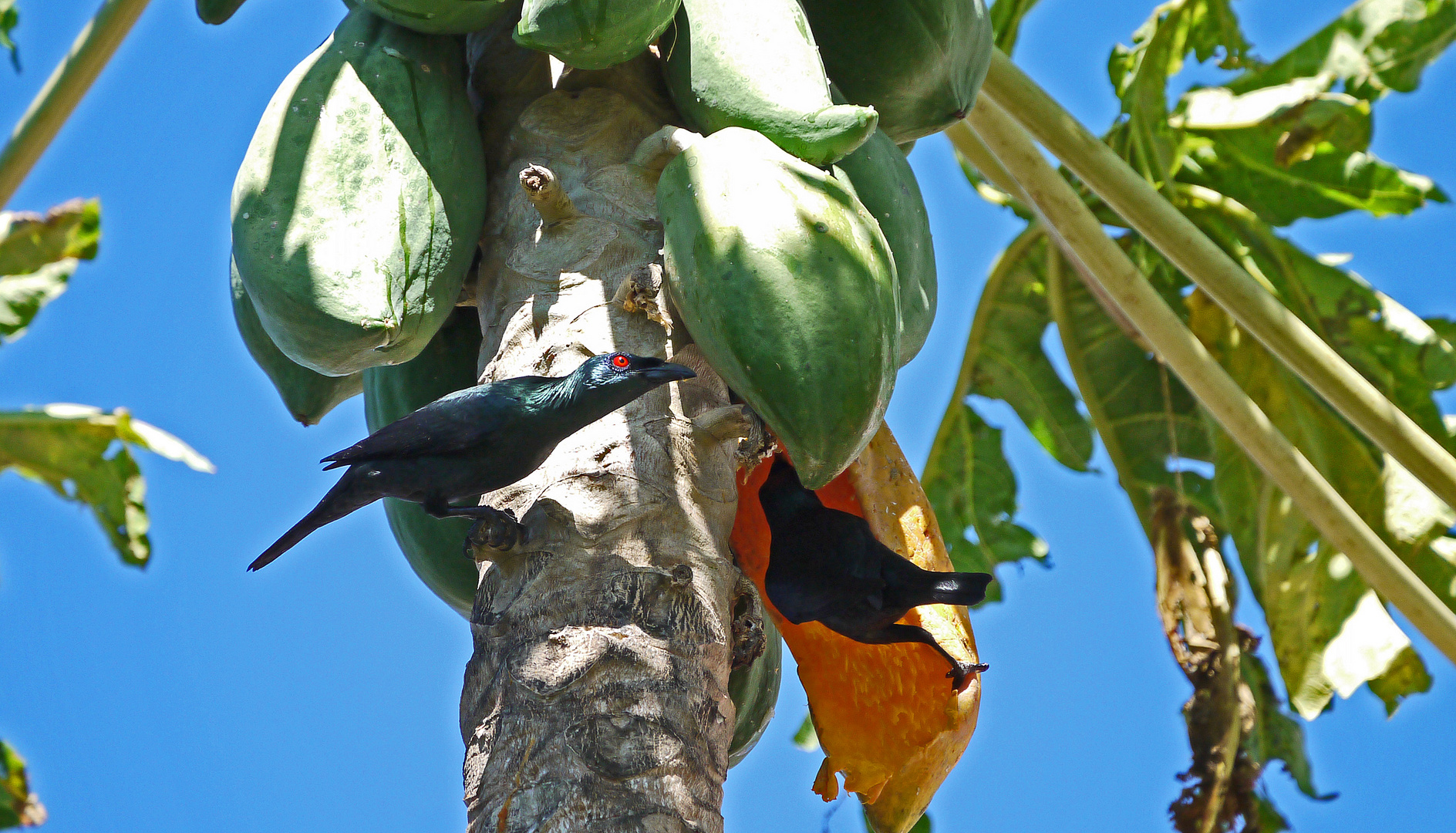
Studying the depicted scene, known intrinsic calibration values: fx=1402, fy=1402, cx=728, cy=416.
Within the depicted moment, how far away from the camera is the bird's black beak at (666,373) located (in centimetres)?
147

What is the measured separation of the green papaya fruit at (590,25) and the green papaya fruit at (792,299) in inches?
7.9

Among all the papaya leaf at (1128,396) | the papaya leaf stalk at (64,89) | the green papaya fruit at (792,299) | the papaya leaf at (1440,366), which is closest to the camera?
the green papaya fruit at (792,299)

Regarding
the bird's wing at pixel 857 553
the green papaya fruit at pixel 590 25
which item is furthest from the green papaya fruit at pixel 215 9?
the bird's wing at pixel 857 553

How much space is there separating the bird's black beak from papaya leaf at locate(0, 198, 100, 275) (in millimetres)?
3281

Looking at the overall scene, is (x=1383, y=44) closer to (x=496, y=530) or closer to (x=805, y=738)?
(x=805, y=738)

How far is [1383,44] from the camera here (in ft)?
11.2

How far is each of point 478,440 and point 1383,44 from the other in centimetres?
287

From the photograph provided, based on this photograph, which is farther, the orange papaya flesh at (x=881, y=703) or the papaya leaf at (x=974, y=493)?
the papaya leaf at (x=974, y=493)

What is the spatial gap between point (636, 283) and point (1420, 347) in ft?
8.09

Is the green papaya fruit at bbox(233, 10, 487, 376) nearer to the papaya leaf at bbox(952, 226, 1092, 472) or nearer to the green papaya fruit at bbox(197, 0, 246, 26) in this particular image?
the green papaya fruit at bbox(197, 0, 246, 26)

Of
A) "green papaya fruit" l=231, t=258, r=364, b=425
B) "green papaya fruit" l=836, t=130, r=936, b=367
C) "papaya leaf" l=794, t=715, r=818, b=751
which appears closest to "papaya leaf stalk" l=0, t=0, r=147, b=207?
"green papaya fruit" l=231, t=258, r=364, b=425

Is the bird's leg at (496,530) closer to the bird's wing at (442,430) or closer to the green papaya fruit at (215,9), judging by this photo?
the bird's wing at (442,430)

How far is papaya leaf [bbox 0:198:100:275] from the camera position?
13.5 ft

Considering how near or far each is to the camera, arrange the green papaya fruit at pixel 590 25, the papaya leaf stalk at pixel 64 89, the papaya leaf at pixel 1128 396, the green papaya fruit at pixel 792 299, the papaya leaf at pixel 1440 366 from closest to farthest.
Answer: the green papaya fruit at pixel 792 299
the green papaya fruit at pixel 590 25
the papaya leaf stalk at pixel 64 89
the papaya leaf at pixel 1440 366
the papaya leaf at pixel 1128 396
